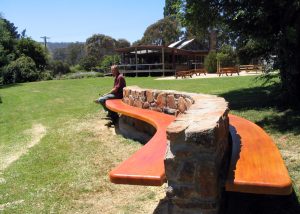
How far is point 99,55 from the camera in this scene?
8219 cm

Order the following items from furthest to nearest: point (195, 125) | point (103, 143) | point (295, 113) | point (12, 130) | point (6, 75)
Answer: point (6, 75) < point (12, 130) < point (295, 113) < point (103, 143) < point (195, 125)

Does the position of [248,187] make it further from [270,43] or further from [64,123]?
[64,123]

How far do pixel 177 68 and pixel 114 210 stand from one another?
35.4m

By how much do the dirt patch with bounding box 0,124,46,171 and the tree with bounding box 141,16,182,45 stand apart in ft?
192

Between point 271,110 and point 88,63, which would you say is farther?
point 88,63

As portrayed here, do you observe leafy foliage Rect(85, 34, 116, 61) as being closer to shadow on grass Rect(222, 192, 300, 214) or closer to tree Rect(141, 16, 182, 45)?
tree Rect(141, 16, 182, 45)

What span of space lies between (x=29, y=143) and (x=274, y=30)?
6.48 metres

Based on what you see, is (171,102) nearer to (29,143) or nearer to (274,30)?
(29,143)

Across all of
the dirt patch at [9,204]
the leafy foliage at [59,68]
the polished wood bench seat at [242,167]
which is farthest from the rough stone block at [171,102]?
the leafy foliage at [59,68]

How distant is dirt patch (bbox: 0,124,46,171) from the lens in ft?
25.8

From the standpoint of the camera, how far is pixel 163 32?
69938mm

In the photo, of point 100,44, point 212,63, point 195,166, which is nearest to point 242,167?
point 195,166

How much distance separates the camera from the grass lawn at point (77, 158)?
17.4ft

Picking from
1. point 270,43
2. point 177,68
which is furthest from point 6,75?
point 270,43
